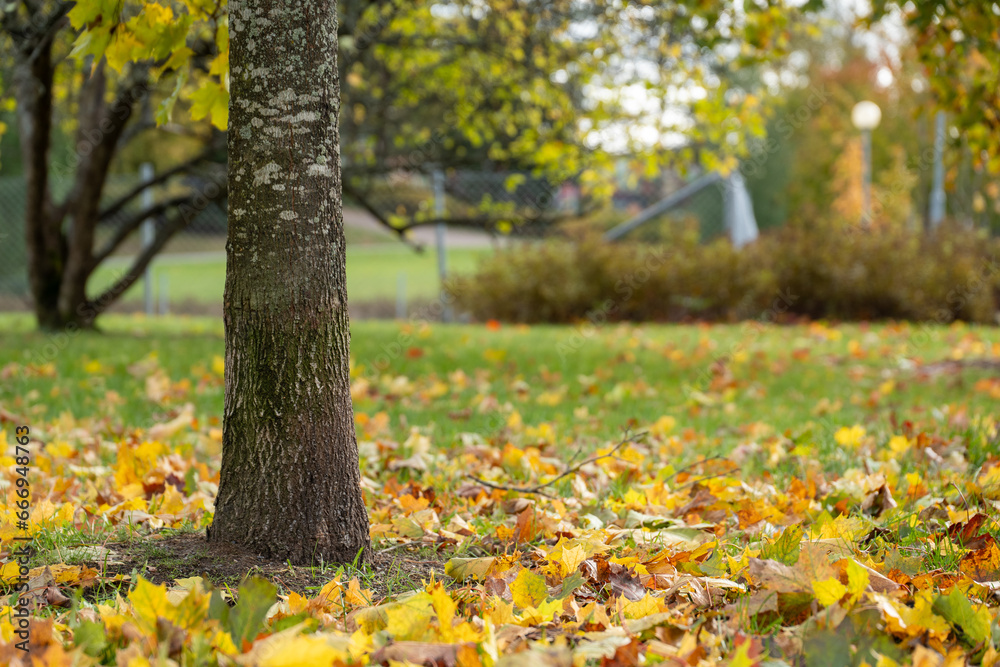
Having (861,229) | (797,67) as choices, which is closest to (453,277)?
(861,229)

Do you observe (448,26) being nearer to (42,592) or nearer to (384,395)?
(384,395)

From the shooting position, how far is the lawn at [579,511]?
142cm

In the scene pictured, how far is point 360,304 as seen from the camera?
42.1 feet

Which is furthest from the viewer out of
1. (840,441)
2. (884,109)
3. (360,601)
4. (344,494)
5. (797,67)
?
(797,67)

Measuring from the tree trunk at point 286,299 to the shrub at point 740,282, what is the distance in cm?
804

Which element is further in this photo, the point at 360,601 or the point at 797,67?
the point at 797,67

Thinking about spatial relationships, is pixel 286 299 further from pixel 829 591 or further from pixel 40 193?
pixel 40 193

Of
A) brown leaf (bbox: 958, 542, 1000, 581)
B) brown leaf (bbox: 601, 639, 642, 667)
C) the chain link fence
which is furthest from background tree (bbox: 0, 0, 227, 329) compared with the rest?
brown leaf (bbox: 958, 542, 1000, 581)

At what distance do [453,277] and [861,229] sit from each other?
207 inches

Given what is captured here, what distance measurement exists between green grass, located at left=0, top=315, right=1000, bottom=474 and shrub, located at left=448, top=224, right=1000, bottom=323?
1958 mm

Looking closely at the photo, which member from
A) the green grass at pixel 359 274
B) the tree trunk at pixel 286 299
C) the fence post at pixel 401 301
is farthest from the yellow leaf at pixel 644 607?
the fence post at pixel 401 301

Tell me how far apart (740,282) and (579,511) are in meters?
8.10

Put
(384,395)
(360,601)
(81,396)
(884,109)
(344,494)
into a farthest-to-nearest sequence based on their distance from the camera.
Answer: (884,109)
(384,395)
(81,396)
(344,494)
(360,601)

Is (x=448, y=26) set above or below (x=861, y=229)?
above
